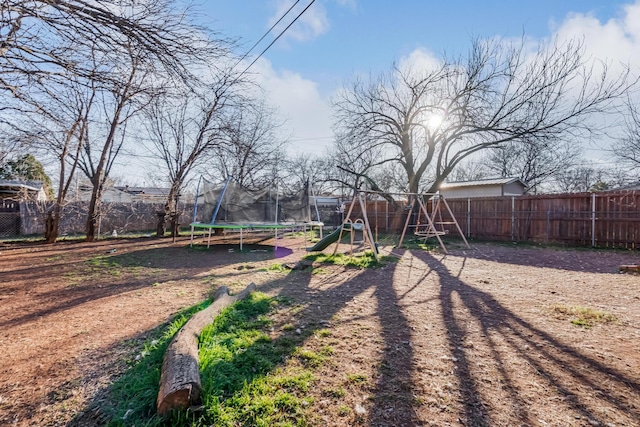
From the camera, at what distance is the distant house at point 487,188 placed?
58.6 feet

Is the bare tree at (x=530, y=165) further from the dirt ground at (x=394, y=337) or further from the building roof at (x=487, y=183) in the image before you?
the dirt ground at (x=394, y=337)

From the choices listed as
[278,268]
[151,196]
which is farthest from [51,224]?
[278,268]

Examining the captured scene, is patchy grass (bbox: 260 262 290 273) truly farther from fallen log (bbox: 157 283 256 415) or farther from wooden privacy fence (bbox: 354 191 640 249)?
wooden privacy fence (bbox: 354 191 640 249)

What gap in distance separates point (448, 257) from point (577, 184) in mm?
24819

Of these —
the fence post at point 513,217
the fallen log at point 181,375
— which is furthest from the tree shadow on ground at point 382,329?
the fence post at point 513,217

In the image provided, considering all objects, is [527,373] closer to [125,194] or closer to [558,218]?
[558,218]

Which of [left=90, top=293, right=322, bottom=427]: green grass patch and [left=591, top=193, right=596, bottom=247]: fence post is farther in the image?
[left=591, top=193, right=596, bottom=247]: fence post

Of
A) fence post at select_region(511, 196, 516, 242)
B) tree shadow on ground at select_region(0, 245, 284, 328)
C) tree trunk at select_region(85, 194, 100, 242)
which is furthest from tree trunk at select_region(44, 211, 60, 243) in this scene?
fence post at select_region(511, 196, 516, 242)

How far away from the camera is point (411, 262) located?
6.41 meters

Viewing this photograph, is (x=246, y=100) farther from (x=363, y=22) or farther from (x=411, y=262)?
(x=411, y=262)

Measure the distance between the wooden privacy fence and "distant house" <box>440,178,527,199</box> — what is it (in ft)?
18.3

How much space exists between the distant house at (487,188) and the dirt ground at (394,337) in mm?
13520

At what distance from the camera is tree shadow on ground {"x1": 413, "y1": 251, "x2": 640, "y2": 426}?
1602mm

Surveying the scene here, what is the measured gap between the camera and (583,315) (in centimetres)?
306
